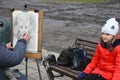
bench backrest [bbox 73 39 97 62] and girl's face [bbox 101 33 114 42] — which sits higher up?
girl's face [bbox 101 33 114 42]

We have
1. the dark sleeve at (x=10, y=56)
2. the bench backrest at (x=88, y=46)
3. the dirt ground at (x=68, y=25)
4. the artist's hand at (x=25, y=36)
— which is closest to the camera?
the dark sleeve at (x=10, y=56)

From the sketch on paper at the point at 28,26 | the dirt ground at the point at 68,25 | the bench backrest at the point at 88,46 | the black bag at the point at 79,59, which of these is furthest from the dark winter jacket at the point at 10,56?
the dirt ground at the point at 68,25

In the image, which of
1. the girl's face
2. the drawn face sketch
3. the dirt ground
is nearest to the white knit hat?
the girl's face

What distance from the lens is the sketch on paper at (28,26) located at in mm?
5359

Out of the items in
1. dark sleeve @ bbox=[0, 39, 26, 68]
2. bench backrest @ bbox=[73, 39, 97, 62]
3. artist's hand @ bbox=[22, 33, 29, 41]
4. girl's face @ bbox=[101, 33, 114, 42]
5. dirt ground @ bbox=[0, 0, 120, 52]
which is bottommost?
dirt ground @ bbox=[0, 0, 120, 52]

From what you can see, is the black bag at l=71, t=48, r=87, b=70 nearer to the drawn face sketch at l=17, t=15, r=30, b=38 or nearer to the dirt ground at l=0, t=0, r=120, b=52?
the drawn face sketch at l=17, t=15, r=30, b=38

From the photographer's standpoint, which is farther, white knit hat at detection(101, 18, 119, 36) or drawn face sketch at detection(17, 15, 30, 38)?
drawn face sketch at detection(17, 15, 30, 38)

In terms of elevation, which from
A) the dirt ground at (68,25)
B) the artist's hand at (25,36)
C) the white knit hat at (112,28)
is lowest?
the dirt ground at (68,25)

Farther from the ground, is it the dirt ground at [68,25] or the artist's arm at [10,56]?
the artist's arm at [10,56]

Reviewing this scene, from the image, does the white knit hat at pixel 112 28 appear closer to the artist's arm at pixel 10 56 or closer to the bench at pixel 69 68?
the bench at pixel 69 68

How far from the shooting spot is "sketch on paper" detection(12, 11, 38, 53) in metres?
5.36

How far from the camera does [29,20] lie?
17.7 ft

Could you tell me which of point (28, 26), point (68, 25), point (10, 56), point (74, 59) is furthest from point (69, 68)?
point (68, 25)

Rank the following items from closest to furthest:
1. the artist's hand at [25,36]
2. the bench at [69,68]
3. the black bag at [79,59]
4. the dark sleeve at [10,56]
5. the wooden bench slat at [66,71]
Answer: the dark sleeve at [10,56]
the artist's hand at [25,36]
the wooden bench slat at [66,71]
the bench at [69,68]
the black bag at [79,59]
